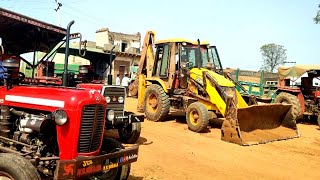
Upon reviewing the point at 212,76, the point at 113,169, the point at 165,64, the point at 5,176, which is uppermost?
the point at 165,64

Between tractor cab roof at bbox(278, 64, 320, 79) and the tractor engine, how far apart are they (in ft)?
39.2

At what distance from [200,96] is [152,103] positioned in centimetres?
193

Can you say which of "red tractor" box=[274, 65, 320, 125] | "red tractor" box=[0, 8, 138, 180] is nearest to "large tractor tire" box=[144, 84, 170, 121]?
"red tractor" box=[274, 65, 320, 125]

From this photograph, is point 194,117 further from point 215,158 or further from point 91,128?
point 91,128

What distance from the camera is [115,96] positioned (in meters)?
7.14

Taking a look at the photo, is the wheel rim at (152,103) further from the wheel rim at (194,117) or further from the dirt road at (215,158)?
the wheel rim at (194,117)

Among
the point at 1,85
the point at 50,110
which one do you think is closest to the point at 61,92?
the point at 50,110

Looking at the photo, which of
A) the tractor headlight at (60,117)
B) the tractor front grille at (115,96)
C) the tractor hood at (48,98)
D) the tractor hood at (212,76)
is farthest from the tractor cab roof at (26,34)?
the tractor hood at (212,76)

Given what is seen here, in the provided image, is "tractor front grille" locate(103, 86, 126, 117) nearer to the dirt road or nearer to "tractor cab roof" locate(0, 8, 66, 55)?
the dirt road

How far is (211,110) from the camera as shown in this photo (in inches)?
403

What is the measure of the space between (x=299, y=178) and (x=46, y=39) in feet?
18.6

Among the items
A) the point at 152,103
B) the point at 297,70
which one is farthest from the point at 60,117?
the point at 297,70

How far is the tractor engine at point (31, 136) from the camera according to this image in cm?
420

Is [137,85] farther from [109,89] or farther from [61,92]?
[61,92]
